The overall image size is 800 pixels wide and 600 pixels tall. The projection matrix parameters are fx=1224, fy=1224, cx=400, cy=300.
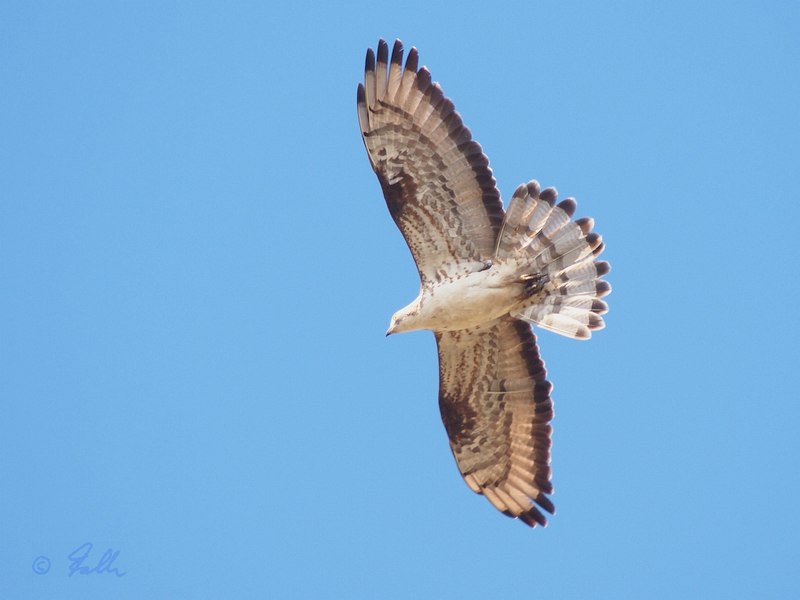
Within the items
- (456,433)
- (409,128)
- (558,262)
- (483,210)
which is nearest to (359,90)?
(409,128)

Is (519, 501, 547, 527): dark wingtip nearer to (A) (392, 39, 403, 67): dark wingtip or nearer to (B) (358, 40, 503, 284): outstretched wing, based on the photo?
(B) (358, 40, 503, 284): outstretched wing

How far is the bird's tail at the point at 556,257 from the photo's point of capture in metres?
10.5

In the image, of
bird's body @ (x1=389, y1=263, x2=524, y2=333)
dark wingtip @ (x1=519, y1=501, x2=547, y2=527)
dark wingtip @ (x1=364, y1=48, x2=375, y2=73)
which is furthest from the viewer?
dark wingtip @ (x1=519, y1=501, x2=547, y2=527)

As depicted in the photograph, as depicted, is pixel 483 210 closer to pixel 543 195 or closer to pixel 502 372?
pixel 543 195

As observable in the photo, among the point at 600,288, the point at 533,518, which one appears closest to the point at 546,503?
the point at 533,518

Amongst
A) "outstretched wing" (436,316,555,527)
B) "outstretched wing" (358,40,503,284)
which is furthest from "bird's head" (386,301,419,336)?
"outstretched wing" (358,40,503,284)

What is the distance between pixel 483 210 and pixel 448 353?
1.46 m

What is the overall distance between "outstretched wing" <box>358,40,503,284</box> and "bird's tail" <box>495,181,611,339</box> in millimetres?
217

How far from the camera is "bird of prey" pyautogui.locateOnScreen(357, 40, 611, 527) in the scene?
34.0 ft

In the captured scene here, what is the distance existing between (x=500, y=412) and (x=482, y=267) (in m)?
1.47

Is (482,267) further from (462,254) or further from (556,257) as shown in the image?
(556,257)

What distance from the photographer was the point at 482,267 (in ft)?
35.1

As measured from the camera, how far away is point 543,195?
414 inches

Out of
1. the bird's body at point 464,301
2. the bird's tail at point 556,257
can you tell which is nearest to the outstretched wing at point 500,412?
the bird's body at point 464,301
